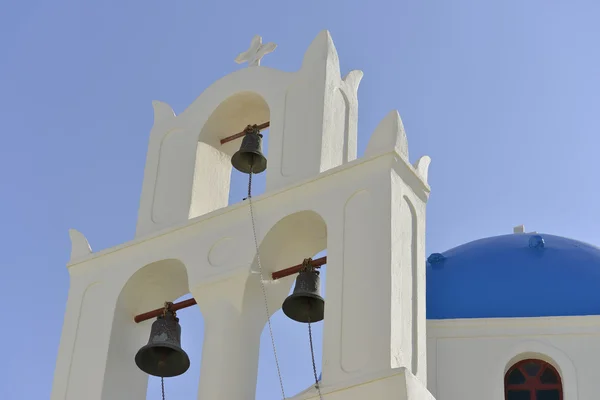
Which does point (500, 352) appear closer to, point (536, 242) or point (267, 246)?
point (536, 242)

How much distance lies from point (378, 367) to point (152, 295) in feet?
7.97

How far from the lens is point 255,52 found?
11336 mm

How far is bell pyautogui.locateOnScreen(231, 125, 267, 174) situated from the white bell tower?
0.19 meters

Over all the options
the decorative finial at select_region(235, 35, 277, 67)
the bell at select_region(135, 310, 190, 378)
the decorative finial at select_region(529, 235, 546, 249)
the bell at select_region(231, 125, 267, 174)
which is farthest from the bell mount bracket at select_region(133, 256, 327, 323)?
the decorative finial at select_region(529, 235, 546, 249)

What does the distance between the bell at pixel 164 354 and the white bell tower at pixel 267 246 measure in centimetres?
27

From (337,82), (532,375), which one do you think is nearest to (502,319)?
(532,375)

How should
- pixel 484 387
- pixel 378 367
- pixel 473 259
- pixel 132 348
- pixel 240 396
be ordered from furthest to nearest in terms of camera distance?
pixel 473 259
pixel 484 387
pixel 132 348
pixel 240 396
pixel 378 367

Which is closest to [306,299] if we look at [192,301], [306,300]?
[306,300]

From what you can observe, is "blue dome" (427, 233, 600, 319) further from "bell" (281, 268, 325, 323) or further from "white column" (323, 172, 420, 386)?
"white column" (323, 172, 420, 386)

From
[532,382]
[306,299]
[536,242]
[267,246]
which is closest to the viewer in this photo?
[306,299]

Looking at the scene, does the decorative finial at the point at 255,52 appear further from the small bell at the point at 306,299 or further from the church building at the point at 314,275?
the small bell at the point at 306,299

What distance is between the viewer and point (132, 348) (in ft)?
34.2

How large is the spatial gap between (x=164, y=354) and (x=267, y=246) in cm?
105

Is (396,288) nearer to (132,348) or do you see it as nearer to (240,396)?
(240,396)
